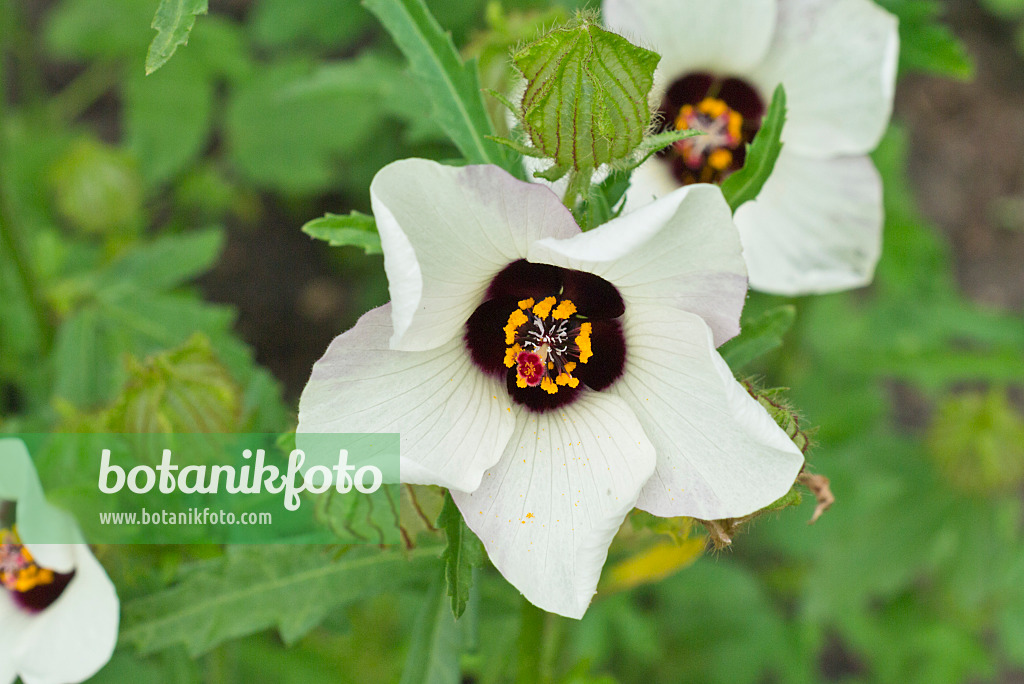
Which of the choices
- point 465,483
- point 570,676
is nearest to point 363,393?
→ point 465,483

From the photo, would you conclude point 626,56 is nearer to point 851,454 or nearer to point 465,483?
point 465,483

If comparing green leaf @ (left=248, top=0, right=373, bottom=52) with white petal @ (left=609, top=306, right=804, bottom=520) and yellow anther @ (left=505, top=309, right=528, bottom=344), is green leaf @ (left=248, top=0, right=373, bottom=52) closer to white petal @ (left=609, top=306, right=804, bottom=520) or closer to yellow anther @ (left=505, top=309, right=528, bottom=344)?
yellow anther @ (left=505, top=309, right=528, bottom=344)

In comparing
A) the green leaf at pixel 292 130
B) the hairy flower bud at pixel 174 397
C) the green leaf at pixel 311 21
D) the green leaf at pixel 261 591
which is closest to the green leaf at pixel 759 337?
the green leaf at pixel 261 591

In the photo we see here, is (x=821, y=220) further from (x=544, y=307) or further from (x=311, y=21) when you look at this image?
(x=311, y=21)

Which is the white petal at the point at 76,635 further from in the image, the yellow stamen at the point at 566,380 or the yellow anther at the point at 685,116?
the yellow anther at the point at 685,116

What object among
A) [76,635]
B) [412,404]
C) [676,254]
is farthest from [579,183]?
[76,635]

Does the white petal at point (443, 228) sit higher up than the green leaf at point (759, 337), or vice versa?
the white petal at point (443, 228)

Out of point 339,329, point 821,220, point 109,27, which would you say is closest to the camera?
point 821,220
